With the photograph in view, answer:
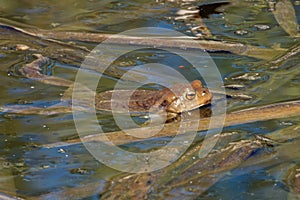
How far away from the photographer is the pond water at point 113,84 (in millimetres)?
3979

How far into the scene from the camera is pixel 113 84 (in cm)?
565

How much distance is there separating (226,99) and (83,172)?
4.61 ft

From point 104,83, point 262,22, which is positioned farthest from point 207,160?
point 262,22

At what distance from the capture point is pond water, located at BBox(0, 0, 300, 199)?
3.98 m

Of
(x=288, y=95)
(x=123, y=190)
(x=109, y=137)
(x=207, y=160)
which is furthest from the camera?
(x=288, y=95)

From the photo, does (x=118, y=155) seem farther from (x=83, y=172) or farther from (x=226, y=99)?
(x=226, y=99)

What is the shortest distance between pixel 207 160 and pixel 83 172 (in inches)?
27.0

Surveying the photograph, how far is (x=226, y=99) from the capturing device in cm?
516

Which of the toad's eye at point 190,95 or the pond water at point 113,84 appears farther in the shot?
the toad's eye at point 190,95

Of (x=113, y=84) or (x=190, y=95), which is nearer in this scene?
(x=190, y=95)

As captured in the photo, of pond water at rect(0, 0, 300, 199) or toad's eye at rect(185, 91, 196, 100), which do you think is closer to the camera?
pond water at rect(0, 0, 300, 199)

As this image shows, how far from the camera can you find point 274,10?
7195 millimetres

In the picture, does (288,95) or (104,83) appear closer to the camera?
(288,95)

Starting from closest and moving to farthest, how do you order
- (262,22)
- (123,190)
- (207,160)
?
(123,190) < (207,160) < (262,22)
